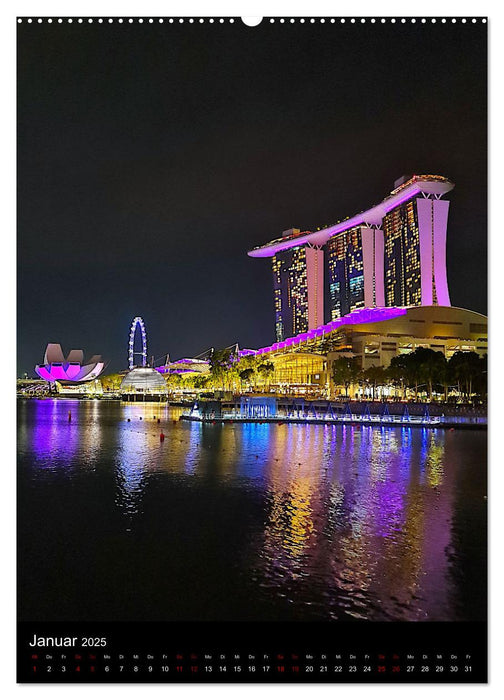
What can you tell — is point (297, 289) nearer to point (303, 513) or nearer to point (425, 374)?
point (425, 374)

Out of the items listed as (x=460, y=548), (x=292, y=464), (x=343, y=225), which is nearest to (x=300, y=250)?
(x=343, y=225)

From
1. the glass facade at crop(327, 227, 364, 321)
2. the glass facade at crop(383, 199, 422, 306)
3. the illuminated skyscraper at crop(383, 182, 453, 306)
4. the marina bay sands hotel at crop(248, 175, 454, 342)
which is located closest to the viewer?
the illuminated skyscraper at crop(383, 182, 453, 306)

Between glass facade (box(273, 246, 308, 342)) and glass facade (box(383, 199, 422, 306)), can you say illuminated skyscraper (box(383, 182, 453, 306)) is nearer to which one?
glass facade (box(383, 199, 422, 306))

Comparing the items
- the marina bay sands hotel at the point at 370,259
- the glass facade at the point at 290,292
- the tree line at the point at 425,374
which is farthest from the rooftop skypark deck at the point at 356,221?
the tree line at the point at 425,374

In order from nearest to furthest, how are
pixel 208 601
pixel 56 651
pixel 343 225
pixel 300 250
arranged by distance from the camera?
1. pixel 56 651
2. pixel 208 601
3. pixel 343 225
4. pixel 300 250

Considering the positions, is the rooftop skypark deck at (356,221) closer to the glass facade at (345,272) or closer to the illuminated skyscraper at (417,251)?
the illuminated skyscraper at (417,251)

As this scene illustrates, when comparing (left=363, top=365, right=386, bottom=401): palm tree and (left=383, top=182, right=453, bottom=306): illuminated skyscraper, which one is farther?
(left=363, top=365, right=386, bottom=401): palm tree

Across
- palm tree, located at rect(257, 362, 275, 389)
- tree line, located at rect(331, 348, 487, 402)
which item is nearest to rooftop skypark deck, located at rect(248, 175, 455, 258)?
tree line, located at rect(331, 348, 487, 402)

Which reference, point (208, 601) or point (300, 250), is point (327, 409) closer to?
point (208, 601)
